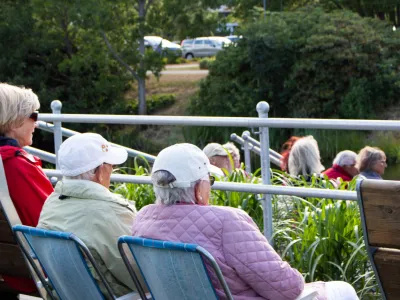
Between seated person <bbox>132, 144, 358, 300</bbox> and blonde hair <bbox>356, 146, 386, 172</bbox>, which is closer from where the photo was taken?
seated person <bbox>132, 144, 358, 300</bbox>

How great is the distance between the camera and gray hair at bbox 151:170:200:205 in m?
3.23

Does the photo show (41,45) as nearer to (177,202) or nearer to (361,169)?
(361,169)

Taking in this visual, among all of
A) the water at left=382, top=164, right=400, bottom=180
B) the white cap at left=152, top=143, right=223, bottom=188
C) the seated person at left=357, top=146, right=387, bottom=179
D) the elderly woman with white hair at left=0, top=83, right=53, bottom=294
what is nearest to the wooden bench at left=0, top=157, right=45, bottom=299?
the elderly woman with white hair at left=0, top=83, right=53, bottom=294

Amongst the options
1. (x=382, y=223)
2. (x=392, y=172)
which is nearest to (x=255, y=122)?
(x=382, y=223)

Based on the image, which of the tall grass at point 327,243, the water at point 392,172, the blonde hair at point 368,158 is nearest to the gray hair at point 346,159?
the blonde hair at point 368,158

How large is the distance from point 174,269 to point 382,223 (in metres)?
0.72

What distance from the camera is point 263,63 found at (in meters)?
27.4

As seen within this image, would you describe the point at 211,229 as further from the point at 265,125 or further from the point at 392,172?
the point at 392,172

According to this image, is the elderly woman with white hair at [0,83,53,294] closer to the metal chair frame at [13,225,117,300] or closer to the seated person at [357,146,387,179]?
the metal chair frame at [13,225,117,300]

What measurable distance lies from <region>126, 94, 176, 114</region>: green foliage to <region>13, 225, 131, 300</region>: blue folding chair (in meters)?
26.7

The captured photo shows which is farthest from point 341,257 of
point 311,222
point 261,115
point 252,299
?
point 252,299

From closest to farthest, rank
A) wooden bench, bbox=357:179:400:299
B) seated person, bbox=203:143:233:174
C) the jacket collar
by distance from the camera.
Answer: wooden bench, bbox=357:179:400:299, the jacket collar, seated person, bbox=203:143:233:174

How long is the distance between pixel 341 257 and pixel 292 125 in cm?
85

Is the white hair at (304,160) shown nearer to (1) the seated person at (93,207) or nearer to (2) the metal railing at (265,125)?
(2) the metal railing at (265,125)
